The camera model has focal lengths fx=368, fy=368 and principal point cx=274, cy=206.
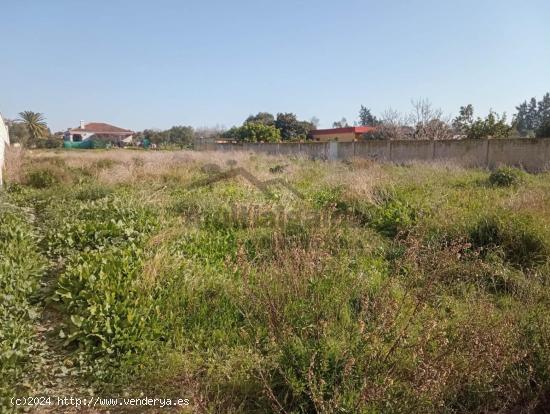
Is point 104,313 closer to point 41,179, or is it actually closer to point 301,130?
point 41,179

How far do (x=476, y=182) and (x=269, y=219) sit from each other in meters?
6.70

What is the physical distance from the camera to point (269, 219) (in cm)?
635

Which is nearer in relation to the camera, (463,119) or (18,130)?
(463,119)

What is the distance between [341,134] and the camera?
161 feet

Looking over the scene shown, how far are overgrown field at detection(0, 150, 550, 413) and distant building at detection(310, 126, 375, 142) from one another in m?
40.7

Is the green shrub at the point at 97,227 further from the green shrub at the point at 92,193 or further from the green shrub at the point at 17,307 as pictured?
the green shrub at the point at 92,193

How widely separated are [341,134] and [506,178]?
4054cm

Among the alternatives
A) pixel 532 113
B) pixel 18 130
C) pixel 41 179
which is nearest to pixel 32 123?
pixel 18 130

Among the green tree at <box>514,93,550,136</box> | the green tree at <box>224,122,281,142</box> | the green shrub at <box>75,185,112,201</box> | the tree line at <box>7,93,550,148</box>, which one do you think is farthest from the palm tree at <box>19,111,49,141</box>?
the green tree at <box>514,93,550,136</box>

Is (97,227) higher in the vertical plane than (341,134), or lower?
lower

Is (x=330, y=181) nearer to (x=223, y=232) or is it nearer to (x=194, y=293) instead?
(x=223, y=232)

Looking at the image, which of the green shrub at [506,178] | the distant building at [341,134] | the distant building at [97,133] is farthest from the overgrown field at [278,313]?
the distant building at [97,133]

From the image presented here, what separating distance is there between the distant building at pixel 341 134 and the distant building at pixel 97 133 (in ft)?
127

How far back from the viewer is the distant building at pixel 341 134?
4697 cm
